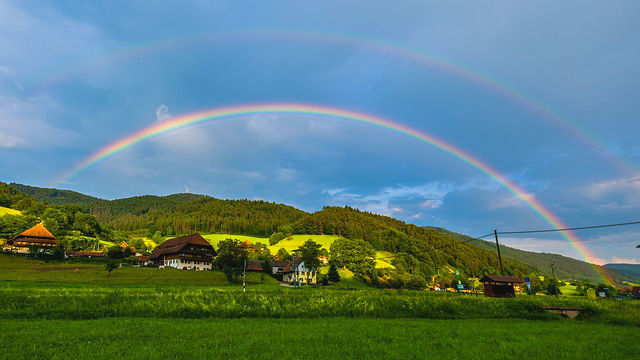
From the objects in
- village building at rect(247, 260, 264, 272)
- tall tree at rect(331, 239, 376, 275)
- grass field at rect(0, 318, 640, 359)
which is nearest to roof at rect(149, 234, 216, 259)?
village building at rect(247, 260, 264, 272)

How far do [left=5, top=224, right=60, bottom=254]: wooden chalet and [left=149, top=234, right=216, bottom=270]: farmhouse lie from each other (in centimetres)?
3308

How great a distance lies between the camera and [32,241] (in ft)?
346

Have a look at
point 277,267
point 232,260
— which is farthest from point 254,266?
point 232,260

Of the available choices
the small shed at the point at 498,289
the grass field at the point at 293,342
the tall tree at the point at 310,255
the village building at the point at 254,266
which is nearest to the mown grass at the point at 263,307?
the grass field at the point at 293,342

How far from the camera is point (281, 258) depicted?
137500 millimetres

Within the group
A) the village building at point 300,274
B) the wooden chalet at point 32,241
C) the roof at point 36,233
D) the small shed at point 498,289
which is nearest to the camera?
the small shed at point 498,289

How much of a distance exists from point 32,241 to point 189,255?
4863 centimetres

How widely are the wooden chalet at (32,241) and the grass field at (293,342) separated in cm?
11342

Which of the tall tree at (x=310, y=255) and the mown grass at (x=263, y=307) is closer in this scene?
the mown grass at (x=263, y=307)

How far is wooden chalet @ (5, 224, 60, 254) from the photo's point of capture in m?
102

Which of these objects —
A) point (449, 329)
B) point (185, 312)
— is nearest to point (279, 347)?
point (449, 329)

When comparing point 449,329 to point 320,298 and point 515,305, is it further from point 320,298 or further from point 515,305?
point 515,305

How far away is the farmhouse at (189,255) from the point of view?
364 feet

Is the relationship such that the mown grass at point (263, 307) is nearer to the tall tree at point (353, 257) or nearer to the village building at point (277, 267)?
the tall tree at point (353, 257)
